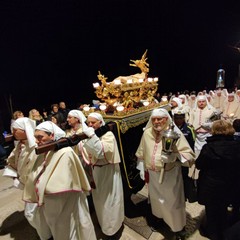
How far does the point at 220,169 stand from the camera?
236 cm

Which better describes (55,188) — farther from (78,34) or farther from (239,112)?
(239,112)

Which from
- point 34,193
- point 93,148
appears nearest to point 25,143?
point 34,193

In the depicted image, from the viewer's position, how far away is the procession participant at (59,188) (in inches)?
80.5

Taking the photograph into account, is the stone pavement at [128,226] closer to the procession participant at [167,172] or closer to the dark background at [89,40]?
the procession participant at [167,172]

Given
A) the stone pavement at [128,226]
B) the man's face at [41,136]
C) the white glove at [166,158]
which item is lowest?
the stone pavement at [128,226]

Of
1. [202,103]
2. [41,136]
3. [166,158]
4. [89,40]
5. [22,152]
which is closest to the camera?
[41,136]

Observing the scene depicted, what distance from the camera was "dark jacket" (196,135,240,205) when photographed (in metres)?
2.29

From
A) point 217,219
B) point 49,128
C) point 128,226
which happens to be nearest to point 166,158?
point 217,219

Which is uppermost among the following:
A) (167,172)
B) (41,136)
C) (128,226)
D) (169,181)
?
(41,136)

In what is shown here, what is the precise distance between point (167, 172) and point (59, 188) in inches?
53.8

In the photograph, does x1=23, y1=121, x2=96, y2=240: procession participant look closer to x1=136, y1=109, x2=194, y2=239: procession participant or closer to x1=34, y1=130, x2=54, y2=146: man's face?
x1=34, y1=130, x2=54, y2=146: man's face

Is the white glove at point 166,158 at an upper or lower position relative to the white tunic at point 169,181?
upper

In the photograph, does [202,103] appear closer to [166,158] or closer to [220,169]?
[220,169]

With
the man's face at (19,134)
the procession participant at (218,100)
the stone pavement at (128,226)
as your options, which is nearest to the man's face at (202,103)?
the stone pavement at (128,226)
